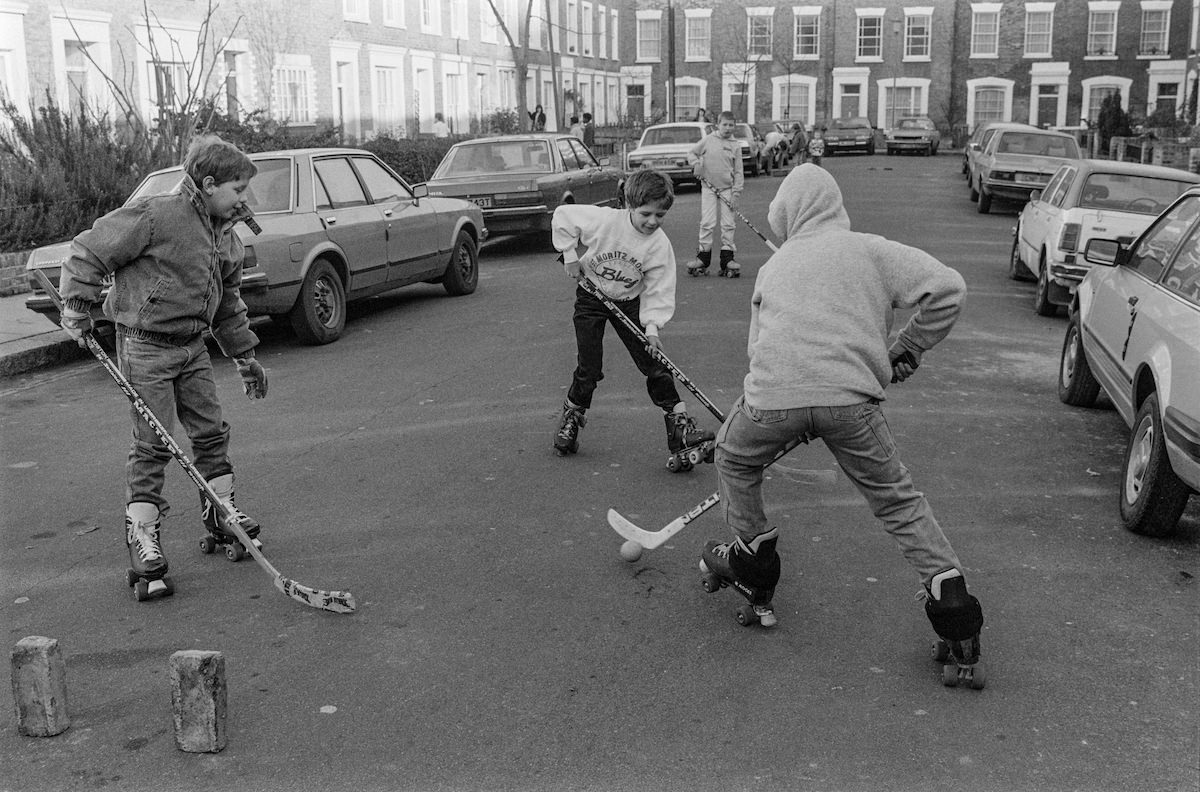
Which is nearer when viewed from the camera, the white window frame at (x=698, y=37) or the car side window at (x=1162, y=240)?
the car side window at (x=1162, y=240)

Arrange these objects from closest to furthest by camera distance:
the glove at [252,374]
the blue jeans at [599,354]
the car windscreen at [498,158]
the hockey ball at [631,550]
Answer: the hockey ball at [631,550]
the glove at [252,374]
the blue jeans at [599,354]
the car windscreen at [498,158]

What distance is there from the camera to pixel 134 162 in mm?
16016

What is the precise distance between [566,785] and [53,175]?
1340cm

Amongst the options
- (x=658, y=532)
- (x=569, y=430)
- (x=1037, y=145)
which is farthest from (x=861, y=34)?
(x=658, y=532)

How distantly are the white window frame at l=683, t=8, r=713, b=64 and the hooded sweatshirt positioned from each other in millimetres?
58110

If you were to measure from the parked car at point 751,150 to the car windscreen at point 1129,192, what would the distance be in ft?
68.7

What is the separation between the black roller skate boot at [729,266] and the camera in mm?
14078

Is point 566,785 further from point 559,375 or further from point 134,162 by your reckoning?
point 134,162

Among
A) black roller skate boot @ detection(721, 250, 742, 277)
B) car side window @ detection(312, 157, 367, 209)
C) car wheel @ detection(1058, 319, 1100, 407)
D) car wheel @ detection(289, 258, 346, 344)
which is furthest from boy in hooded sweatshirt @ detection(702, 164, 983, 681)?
black roller skate boot @ detection(721, 250, 742, 277)

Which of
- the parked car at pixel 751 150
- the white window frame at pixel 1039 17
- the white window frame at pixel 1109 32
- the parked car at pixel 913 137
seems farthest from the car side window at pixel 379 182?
the white window frame at pixel 1109 32

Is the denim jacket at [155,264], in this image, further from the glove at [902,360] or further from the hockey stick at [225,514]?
the glove at [902,360]

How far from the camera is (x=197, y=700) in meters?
3.64

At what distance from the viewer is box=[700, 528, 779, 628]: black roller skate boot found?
4484 mm

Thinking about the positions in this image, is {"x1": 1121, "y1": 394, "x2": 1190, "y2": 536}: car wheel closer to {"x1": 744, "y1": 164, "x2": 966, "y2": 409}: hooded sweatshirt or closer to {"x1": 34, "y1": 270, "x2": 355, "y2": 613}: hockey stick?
{"x1": 744, "y1": 164, "x2": 966, "y2": 409}: hooded sweatshirt
